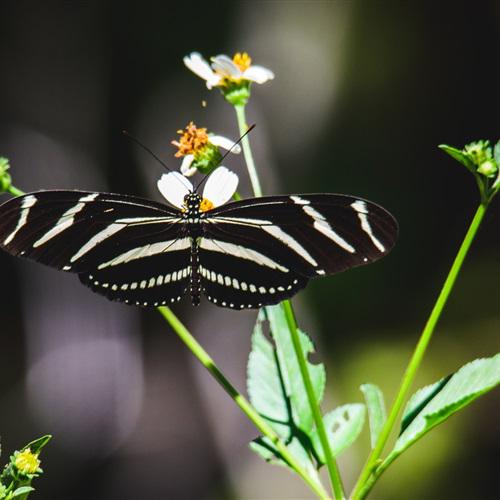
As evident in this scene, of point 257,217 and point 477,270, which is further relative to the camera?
point 477,270

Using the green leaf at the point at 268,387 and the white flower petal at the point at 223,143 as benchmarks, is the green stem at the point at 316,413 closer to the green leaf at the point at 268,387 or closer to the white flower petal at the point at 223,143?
the green leaf at the point at 268,387

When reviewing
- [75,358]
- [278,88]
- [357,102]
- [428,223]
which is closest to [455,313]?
[428,223]

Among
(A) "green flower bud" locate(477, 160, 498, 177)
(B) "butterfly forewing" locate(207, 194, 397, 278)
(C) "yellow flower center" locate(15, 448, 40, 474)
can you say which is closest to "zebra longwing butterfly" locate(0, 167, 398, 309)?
(B) "butterfly forewing" locate(207, 194, 397, 278)

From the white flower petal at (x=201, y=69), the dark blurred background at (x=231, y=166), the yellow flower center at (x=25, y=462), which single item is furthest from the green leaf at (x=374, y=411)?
the dark blurred background at (x=231, y=166)

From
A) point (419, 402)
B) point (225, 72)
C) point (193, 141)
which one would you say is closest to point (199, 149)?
point (193, 141)

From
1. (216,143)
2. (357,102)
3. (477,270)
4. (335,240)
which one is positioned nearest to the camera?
(335,240)

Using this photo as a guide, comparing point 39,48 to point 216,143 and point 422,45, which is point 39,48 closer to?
point 422,45

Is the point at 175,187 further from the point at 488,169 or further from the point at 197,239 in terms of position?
the point at 488,169

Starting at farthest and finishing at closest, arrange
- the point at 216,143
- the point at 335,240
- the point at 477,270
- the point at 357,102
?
the point at 357,102, the point at 477,270, the point at 216,143, the point at 335,240
